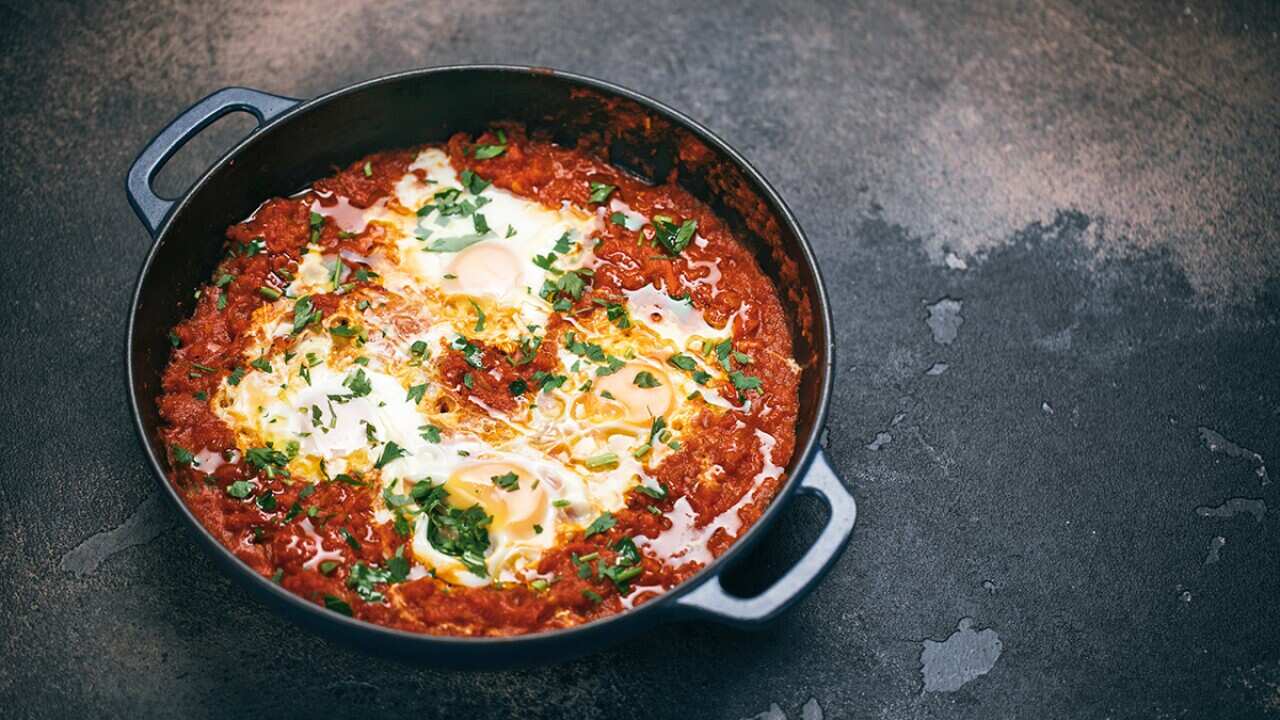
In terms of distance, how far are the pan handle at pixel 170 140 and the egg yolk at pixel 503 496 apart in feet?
4.19

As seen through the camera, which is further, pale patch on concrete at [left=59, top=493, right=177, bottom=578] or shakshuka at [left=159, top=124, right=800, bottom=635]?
pale patch on concrete at [left=59, top=493, right=177, bottom=578]

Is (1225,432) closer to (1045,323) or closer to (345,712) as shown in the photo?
(1045,323)

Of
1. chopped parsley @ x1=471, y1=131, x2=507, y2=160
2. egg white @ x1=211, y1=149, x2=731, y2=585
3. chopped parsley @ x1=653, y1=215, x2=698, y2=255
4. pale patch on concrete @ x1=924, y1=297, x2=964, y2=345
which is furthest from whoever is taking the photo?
Answer: pale patch on concrete @ x1=924, y1=297, x2=964, y2=345

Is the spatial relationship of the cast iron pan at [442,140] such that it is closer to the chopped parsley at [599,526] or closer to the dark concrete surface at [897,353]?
the chopped parsley at [599,526]

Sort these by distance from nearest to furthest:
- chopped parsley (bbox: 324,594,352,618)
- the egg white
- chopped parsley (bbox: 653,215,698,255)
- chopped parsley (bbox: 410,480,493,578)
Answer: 1. chopped parsley (bbox: 324,594,352,618)
2. chopped parsley (bbox: 410,480,493,578)
3. the egg white
4. chopped parsley (bbox: 653,215,698,255)

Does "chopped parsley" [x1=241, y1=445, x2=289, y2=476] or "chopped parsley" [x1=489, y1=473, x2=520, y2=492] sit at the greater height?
"chopped parsley" [x1=241, y1=445, x2=289, y2=476]

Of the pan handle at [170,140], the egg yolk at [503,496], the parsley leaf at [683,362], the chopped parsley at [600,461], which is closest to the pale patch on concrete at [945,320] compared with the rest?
the parsley leaf at [683,362]

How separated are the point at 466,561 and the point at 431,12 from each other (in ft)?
8.46

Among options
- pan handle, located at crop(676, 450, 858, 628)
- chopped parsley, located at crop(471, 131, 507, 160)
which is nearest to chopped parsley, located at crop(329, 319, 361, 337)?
chopped parsley, located at crop(471, 131, 507, 160)

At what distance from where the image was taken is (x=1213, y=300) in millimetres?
4766

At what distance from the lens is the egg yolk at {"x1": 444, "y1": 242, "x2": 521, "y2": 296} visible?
420 cm

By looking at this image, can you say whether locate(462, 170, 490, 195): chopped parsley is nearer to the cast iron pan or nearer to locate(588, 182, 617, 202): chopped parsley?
the cast iron pan

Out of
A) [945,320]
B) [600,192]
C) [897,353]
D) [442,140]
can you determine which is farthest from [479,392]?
[945,320]

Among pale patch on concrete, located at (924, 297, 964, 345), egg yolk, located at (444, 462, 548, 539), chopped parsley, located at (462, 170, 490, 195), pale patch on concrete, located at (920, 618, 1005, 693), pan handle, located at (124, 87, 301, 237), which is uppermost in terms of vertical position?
pan handle, located at (124, 87, 301, 237)
